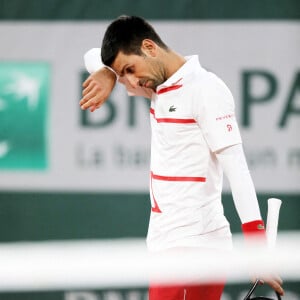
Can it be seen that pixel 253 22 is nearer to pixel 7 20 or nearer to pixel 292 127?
pixel 292 127

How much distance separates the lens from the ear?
312 cm

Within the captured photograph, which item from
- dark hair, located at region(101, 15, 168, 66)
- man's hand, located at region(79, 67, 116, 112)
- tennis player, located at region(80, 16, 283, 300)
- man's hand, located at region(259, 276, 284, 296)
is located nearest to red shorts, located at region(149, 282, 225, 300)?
tennis player, located at region(80, 16, 283, 300)

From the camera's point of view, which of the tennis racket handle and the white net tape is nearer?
the tennis racket handle

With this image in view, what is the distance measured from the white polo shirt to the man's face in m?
0.04

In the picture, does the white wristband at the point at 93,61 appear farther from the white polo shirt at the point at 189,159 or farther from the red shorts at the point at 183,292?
the red shorts at the point at 183,292

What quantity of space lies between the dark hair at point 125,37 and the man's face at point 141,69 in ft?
0.06

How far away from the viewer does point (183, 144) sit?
122 inches

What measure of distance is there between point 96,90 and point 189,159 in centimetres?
39

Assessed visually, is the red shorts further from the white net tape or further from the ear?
the white net tape

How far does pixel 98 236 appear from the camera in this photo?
Result: 5359mm

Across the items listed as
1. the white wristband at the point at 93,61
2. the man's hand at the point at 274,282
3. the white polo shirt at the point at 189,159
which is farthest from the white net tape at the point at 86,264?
the man's hand at the point at 274,282

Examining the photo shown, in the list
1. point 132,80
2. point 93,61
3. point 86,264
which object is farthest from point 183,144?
point 86,264

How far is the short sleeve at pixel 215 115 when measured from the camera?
9.91 feet
